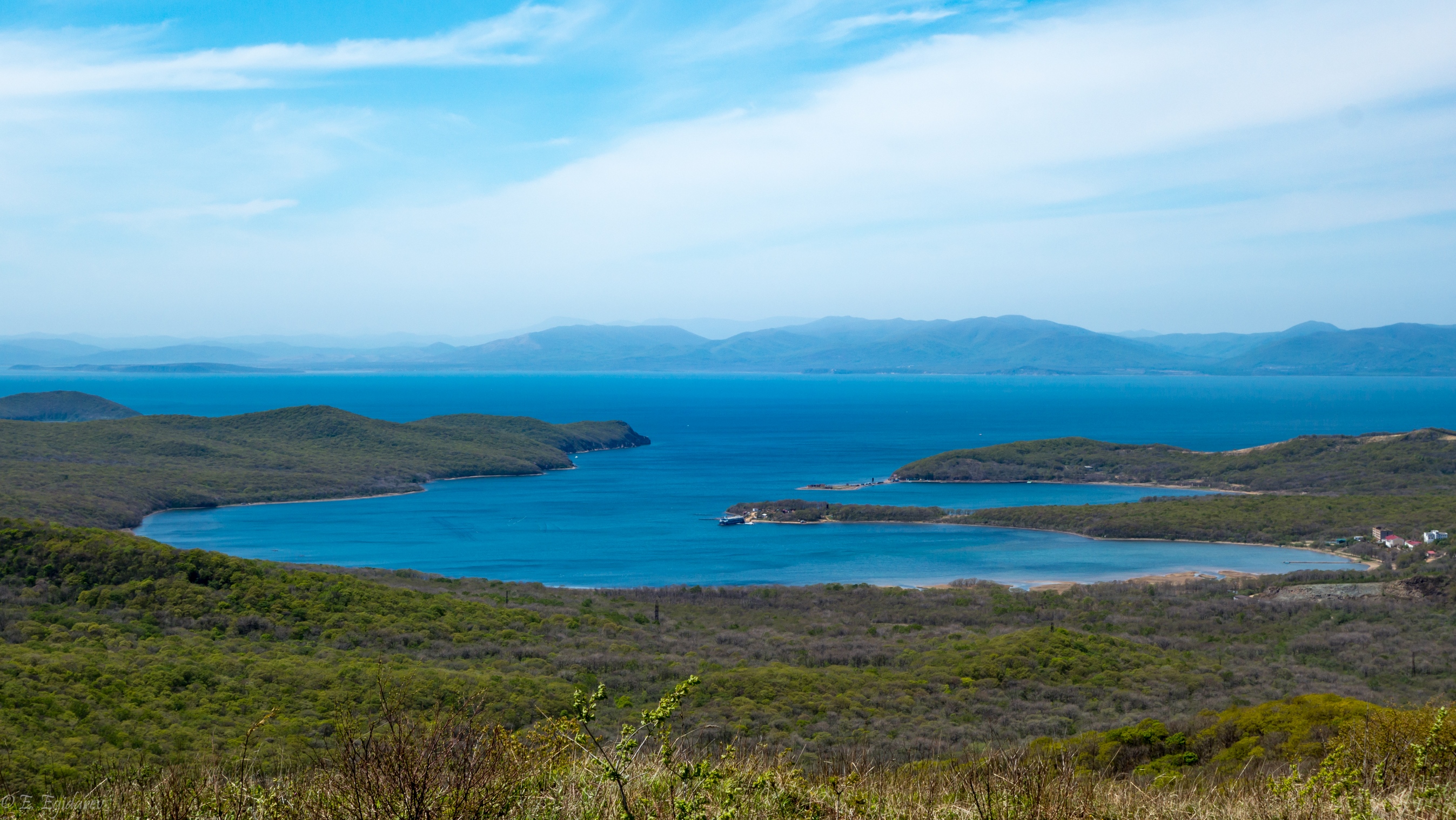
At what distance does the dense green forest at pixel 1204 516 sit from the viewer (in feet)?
176

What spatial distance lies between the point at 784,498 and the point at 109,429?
63062mm

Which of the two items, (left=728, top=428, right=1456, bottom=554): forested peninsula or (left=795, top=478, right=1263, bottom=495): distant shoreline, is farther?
(left=795, top=478, right=1263, bottom=495): distant shoreline

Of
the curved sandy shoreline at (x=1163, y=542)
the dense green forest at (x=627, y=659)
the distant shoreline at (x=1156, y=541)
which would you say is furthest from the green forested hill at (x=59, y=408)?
the dense green forest at (x=627, y=659)

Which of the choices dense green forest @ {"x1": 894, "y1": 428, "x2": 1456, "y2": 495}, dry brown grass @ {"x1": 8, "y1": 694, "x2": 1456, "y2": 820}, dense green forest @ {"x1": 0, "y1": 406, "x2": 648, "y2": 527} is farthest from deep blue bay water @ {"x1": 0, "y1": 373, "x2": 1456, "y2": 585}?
dry brown grass @ {"x1": 8, "y1": 694, "x2": 1456, "y2": 820}

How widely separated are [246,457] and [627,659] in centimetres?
7766

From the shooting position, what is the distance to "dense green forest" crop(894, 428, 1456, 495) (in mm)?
70562

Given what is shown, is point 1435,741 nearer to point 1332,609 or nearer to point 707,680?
point 707,680

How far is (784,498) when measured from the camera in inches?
2945

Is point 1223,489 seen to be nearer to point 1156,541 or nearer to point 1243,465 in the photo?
point 1243,465

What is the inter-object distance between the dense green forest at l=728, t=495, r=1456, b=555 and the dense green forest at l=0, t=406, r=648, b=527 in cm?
3695

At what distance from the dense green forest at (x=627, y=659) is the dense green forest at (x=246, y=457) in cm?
3567

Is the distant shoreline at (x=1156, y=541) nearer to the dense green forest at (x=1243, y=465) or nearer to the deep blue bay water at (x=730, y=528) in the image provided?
the deep blue bay water at (x=730, y=528)

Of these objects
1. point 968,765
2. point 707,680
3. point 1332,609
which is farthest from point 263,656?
point 1332,609

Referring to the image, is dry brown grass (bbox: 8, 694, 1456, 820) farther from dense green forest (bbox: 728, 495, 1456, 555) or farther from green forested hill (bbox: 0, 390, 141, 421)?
green forested hill (bbox: 0, 390, 141, 421)
